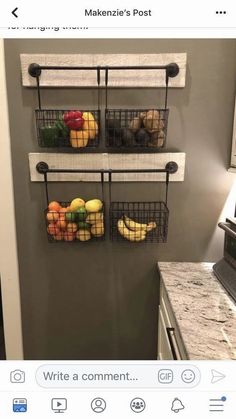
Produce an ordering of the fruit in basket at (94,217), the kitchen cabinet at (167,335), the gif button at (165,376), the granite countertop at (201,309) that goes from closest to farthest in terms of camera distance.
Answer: the gif button at (165,376), the granite countertop at (201,309), the kitchen cabinet at (167,335), the fruit in basket at (94,217)

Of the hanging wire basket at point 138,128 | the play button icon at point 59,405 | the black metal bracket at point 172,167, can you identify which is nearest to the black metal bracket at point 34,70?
the hanging wire basket at point 138,128

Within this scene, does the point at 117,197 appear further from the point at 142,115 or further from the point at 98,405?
the point at 98,405

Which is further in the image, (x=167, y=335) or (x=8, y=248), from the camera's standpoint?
(x=8, y=248)

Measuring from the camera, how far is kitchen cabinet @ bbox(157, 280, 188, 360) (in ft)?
2.85

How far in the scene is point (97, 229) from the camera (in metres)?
1.12

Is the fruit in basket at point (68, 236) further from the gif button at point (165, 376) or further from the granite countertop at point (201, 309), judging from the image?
the gif button at point (165, 376)

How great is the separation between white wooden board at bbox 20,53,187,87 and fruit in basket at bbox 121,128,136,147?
18cm

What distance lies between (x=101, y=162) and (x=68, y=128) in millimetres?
179

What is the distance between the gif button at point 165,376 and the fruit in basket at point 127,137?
2.45 ft

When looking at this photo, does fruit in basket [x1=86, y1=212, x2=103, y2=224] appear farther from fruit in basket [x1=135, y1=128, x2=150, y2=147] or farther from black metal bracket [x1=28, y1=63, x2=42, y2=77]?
black metal bracket [x1=28, y1=63, x2=42, y2=77]

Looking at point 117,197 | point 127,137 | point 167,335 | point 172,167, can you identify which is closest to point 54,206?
point 117,197

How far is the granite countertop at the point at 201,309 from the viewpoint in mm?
747
